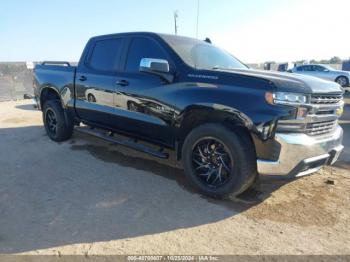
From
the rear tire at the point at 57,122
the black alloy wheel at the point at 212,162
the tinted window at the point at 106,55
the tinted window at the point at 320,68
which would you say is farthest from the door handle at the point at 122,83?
the tinted window at the point at 320,68

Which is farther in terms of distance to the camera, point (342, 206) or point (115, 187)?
point (115, 187)

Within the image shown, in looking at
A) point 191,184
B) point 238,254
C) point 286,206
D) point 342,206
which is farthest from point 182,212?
point 342,206

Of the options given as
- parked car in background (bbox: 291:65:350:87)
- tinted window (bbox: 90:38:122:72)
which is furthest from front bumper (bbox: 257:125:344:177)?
parked car in background (bbox: 291:65:350:87)

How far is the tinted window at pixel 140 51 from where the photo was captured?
13.9ft

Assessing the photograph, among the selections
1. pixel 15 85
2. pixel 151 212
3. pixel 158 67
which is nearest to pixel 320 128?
pixel 158 67

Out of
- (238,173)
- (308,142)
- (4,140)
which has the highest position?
(308,142)

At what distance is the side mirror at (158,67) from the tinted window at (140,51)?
1.01 feet

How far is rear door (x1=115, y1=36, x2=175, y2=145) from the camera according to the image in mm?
4078

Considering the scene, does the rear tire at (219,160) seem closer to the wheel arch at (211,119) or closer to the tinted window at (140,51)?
the wheel arch at (211,119)

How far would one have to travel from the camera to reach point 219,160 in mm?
3631

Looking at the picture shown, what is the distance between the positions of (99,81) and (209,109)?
2.21 m

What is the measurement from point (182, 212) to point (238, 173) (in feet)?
2.48

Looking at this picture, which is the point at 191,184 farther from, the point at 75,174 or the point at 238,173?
the point at 75,174

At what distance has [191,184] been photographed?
3975 millimetres
